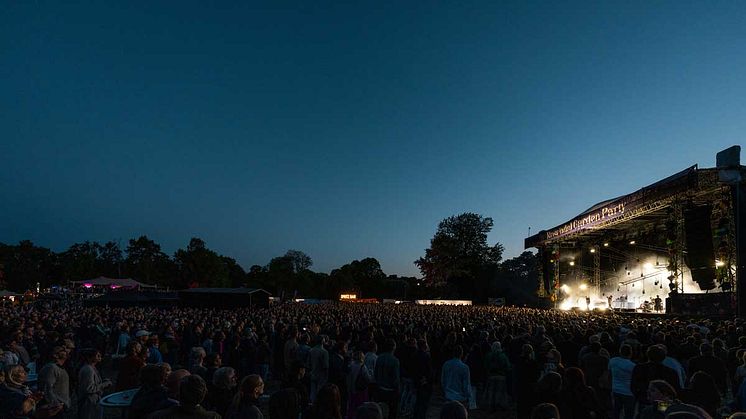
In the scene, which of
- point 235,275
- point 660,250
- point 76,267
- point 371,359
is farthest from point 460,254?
point 76,267

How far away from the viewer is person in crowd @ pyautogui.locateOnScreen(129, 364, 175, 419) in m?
4.31

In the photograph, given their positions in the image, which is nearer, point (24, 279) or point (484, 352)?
point (484, 352)

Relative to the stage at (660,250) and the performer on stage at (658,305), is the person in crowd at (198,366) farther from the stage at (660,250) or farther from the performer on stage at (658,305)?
the performer on stage at (658,305)

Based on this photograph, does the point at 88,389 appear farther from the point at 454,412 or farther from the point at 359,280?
the point at 359,280

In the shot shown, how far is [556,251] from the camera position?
40.2 m

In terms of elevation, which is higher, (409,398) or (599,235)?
(599,235)

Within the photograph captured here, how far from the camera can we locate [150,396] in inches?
173

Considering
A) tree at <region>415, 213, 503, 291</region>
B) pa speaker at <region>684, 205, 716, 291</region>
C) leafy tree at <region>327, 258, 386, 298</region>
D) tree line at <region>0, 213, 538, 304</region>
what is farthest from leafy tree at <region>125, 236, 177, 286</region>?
pa speaker at <region>684, 205, 716, 291</region>

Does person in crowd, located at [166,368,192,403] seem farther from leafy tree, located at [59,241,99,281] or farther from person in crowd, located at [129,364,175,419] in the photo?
leafy tree, located at [59,241,99,281]

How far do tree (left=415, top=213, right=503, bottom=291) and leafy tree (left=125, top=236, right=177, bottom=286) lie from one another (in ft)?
151

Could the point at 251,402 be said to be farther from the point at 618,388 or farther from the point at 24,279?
the point at 24,279

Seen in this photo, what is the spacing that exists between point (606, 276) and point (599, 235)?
340 cm

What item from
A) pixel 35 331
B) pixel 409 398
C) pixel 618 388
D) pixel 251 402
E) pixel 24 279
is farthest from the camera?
pixel 24 279

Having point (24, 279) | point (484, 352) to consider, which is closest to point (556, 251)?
point (484, 352)
